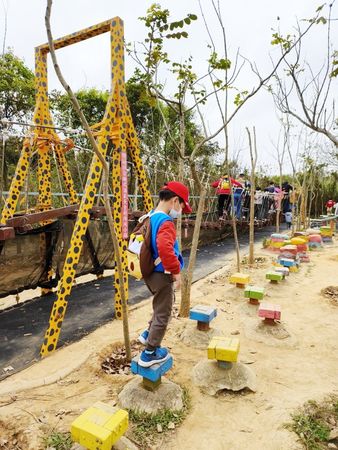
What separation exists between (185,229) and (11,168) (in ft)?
23.5

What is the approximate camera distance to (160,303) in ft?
7.47

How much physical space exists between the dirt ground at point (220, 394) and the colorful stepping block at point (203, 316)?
0.22 metres

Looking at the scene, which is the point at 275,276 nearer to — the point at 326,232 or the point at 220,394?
the point at 220,394

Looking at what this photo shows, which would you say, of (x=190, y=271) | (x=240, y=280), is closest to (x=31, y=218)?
(x=190, y=271)

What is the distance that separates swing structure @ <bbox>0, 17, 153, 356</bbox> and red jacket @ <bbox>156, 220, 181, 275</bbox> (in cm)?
139

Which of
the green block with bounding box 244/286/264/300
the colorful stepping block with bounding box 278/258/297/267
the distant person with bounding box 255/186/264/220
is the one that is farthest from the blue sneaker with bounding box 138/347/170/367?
the distant person with bounding box 255/186/264/220

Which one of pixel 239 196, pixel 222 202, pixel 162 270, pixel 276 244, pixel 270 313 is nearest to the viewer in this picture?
pixel 162 270

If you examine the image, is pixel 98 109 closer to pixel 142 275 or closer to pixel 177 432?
pixel 142 275

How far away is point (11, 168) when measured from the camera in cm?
1123

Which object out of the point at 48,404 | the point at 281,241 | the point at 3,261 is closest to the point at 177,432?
the point at 48,404

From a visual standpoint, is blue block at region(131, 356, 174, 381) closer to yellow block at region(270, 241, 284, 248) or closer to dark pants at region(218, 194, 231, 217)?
yellow block at region(270, 241, 284, 248)

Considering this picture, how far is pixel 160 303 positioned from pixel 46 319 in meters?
2.28

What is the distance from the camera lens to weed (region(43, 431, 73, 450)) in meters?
1.89

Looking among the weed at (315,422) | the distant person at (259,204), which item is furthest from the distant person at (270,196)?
the weed at (315,422)
